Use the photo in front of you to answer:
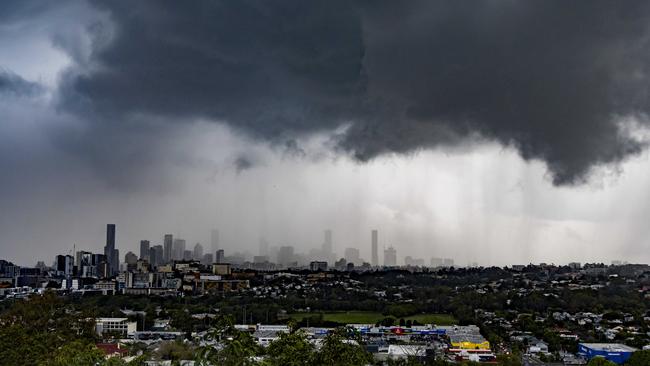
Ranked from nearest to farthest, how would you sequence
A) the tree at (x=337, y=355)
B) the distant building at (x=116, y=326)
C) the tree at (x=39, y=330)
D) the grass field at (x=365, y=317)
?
the tree at (x=337, y=355) → the tree at (x=39, y=330) → the distant building at (x=116, y=326) → the grass field at (x=365, y=317)

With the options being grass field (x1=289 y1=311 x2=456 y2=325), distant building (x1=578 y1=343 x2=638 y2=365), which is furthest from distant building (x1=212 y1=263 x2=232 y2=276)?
distant building (x1=578 y1=343 x2=638 y2=365)

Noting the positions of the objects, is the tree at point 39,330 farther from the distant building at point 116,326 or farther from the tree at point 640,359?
the tree at point 640,359

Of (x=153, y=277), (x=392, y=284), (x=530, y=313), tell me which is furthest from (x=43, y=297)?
(x=392, y=284)

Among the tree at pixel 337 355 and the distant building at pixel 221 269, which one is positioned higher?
the distant building at pixel 221 269

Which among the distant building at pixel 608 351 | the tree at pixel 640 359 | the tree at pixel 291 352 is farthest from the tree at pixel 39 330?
the distant building at pixel 608 351

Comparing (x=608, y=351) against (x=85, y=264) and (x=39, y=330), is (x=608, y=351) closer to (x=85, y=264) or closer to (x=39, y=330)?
(x=39, y=330)

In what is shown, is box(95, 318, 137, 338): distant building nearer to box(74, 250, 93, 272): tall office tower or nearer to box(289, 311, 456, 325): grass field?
box(289, 311, 456, 325): grass field

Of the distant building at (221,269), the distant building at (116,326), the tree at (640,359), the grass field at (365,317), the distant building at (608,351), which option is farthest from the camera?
the distant building at (221,269)

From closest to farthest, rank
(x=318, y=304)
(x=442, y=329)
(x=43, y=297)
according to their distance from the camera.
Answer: (x=43, y=297)
(x=442, y=329)
(x=318, y=304)

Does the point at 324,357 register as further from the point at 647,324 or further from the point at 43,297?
the point at 647,324
